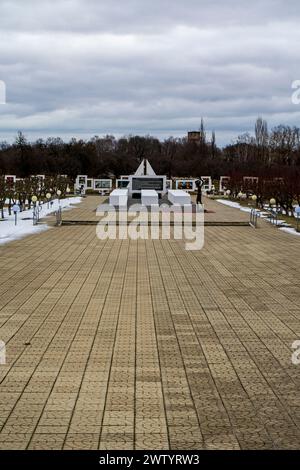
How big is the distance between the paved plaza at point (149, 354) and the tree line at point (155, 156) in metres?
33.3

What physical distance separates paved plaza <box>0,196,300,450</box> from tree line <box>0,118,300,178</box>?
33278 millimetres

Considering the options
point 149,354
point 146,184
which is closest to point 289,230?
point 149,354

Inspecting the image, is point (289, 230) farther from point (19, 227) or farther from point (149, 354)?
point (149, 354)

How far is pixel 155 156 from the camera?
63.6 m

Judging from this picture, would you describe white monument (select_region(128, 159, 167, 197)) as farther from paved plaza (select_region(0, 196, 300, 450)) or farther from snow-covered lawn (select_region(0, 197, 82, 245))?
paved plaza (select_region(0, 196, 300, 450))

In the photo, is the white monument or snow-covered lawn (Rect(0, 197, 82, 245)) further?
the white monument

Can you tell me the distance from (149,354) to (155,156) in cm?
5795

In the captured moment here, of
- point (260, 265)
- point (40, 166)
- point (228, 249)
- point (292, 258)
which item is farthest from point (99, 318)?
point (40, 166)

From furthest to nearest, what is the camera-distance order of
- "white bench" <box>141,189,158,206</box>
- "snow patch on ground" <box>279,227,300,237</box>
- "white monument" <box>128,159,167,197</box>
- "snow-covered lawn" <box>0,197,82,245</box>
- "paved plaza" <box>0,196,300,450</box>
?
1. "white monument" <box>128,159,167,197</box>
2. "white bench" <box>141,189,158,206</box>
3. "snow patch on ground" <box>279,227,300,237</box>
4. "snow-covered lawn" <box>0,197,82,245</box>
5. "paved plaza" <box>0,196,300,450</box>

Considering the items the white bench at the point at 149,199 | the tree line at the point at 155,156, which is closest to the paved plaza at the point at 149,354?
the white bench at the point at 149,199

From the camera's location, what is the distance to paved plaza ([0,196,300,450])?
4473mm

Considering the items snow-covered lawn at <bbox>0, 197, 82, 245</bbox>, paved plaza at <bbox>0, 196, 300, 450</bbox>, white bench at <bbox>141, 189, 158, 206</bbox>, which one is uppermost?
white bench at <bbox>141, 189, 158, 206</bbox>

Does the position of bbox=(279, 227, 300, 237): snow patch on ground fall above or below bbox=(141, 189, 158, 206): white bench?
below

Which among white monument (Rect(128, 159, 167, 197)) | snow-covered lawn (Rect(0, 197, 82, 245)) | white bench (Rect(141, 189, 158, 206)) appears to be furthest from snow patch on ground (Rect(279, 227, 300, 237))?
white monument (Rect(128, 159, 167, 197))
